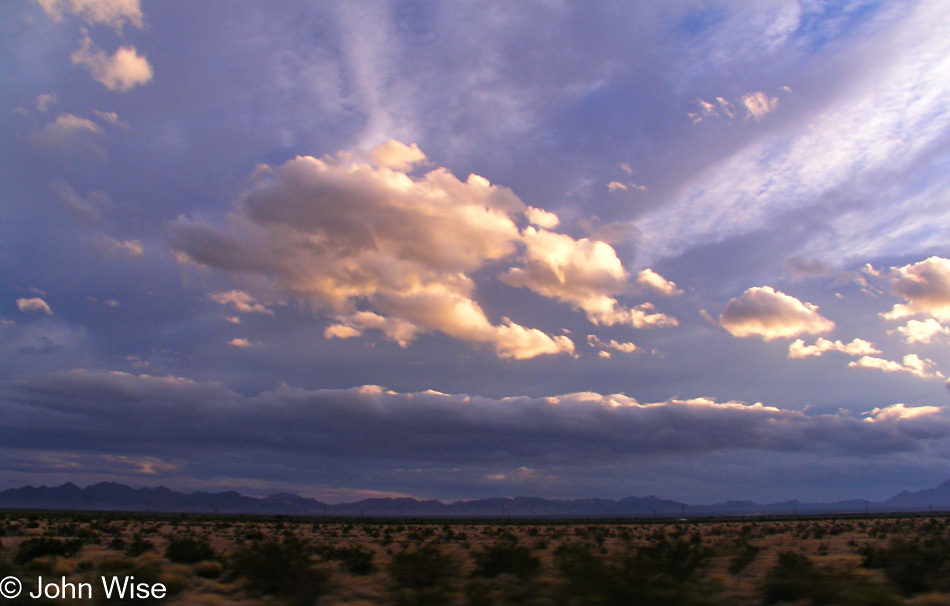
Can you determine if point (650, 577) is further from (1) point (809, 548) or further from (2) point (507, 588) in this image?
(1) point (809, 548)

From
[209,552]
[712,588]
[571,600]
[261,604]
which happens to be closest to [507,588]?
[571,600]

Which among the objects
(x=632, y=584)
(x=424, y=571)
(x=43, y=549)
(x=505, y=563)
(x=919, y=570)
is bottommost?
(x=43, y=549)

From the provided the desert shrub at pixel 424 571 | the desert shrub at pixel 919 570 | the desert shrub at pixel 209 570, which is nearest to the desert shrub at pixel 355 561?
the desert shrub at pixel 209 570

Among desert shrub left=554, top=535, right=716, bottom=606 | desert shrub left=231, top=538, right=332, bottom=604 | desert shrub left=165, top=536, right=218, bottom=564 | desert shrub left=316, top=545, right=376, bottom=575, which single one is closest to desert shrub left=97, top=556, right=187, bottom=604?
desert shrub left=231, top=538, right=332, bottom=604

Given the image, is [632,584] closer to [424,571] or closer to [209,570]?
[424,571]

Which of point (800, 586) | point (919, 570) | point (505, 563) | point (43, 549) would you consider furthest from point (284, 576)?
point (919, 570)

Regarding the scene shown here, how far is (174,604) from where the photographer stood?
1661cm
